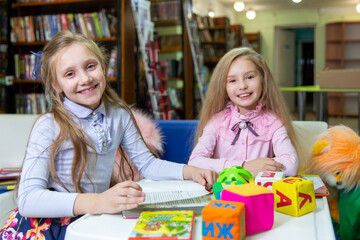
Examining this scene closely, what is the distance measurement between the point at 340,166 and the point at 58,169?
0.96 m

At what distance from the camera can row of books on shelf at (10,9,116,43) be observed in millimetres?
3544

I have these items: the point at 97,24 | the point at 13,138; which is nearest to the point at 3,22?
the point at 97,24

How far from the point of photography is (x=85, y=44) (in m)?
1.31

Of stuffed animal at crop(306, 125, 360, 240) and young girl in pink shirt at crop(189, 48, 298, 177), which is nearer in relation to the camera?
stuffed animal at crop(306, 125, 360, 240)

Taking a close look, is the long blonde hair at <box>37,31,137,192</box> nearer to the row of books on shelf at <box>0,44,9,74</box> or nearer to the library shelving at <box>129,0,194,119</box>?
the library shelving at <box>129,0,194,119</box>

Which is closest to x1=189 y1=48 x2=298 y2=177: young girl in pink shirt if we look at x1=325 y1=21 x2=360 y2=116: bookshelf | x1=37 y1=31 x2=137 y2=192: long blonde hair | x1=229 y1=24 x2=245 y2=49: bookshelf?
x1=37 y1=31 x2=137 y2=192: long blonde hair

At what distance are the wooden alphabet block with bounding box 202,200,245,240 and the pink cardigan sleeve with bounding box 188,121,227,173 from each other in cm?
72

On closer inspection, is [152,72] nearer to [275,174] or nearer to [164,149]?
[164,149]

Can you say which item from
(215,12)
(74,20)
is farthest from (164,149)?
(215,12)

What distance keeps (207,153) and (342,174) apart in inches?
19.7

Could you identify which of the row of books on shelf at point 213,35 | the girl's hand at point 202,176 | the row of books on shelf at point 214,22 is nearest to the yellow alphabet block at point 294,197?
the girl's hand at point 202,176

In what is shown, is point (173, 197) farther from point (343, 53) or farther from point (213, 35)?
point (343, 53)

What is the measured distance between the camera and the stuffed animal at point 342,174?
136cm

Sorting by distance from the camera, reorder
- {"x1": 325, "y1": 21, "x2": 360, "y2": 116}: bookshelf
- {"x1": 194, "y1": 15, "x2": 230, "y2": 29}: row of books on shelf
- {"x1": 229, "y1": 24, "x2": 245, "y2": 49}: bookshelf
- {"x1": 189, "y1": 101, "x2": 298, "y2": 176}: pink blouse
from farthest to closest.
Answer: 1. {"x1": 325, "y1": 21, "x2": 360, "y2": 116}: bookshelf
2. {"x1": 229, "y1": 24, "x2": 245, "y2": 49}: bookshelf
3. {"x1": 194, "y1": 15, "x2": 230, "y2": 29}: row of books on shelf
4. {"x1": 189, "y1": 101, "x2": 298, "y2": 176}: pink blouse
